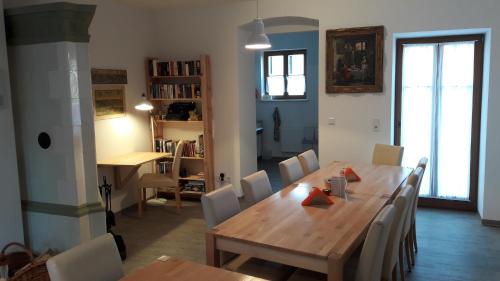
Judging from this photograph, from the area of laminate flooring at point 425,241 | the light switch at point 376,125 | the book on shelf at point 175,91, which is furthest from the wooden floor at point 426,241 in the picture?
the book on shelf at point 175,91

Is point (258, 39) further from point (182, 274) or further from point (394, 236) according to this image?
point (182, 274)

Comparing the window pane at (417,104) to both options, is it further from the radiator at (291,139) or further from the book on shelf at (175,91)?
the radiator at (291,139)

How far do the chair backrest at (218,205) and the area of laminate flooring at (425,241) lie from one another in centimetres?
118

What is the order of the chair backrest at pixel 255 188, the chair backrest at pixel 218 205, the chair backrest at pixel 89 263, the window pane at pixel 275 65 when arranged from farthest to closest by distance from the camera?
the window pane at pixel 275 65 < the chair backrest at pixel 255 188 < the chair backrest at pixel 218 205 < the chair backrest at pixel 89 263

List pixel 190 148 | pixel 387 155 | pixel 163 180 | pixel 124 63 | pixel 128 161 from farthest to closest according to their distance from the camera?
pixel 190 148
pixel 124 63
pixel 163 180
pixel 128 161
pixel 387 155

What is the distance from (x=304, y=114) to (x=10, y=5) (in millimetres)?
6255

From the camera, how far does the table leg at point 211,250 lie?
2.66 metres

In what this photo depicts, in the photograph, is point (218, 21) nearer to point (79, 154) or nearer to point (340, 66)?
point (340, 66)

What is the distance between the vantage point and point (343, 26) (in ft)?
17.3

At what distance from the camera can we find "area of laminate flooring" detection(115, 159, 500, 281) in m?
3.77

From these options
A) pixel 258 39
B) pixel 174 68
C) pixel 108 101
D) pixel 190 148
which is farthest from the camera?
pixel 190 148

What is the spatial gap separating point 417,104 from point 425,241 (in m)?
1.84


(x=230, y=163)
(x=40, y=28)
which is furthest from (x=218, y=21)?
(x=40, y=28)

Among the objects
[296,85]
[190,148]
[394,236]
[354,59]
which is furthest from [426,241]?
[296,85]
